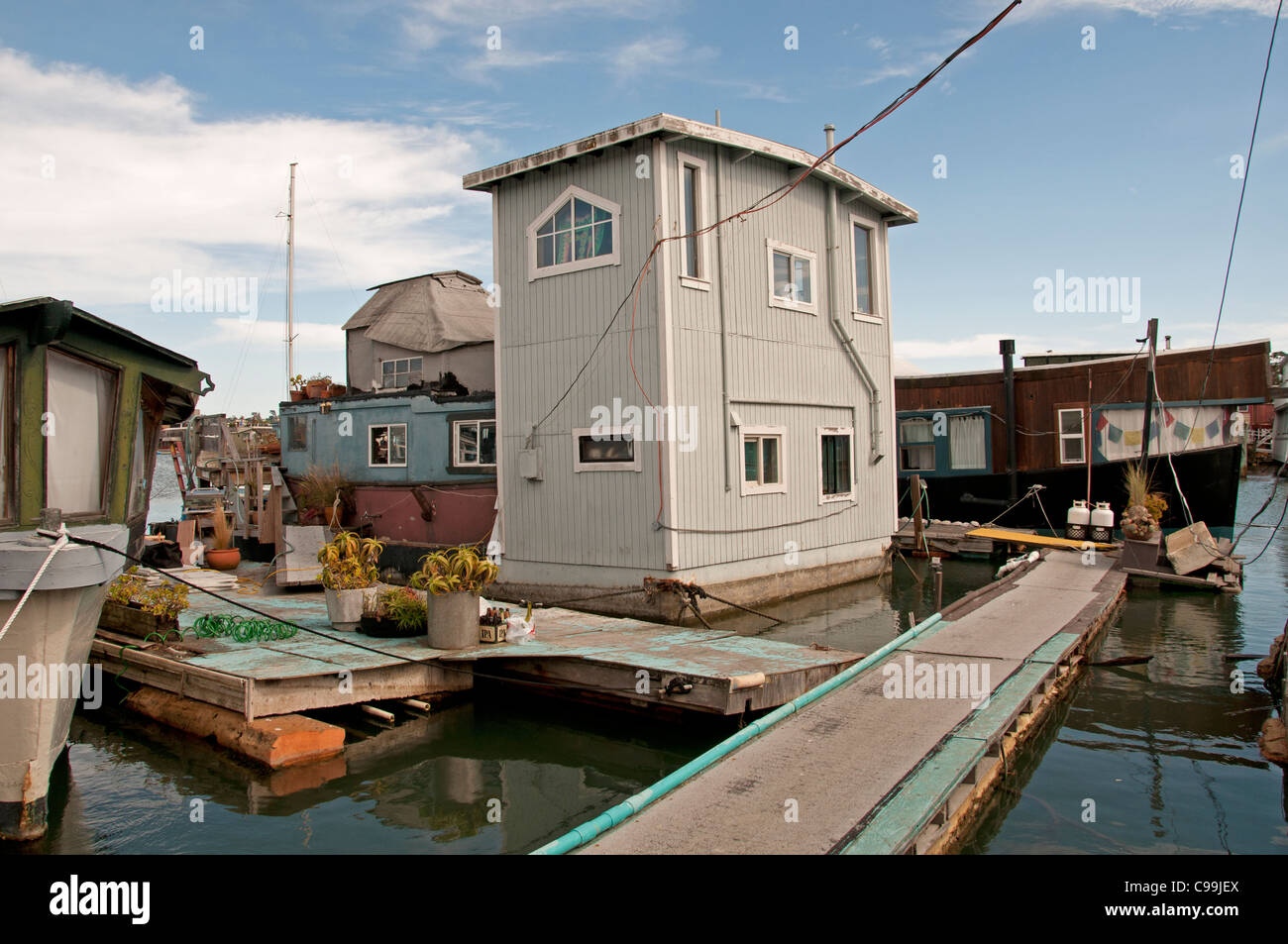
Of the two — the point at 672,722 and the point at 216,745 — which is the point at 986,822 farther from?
the point at 216,745

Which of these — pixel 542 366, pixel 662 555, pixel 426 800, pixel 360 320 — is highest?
pixel 360 320

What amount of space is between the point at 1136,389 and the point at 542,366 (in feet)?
51.5

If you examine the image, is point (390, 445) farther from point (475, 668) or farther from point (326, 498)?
point (475, 668)

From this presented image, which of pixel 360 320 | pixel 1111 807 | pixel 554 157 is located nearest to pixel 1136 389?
pixel 554 157

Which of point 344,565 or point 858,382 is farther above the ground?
point 858,382

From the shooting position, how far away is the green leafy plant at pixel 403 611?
33.4ft

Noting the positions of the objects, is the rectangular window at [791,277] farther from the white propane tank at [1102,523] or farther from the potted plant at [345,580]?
the white propane tank at [1102,523]

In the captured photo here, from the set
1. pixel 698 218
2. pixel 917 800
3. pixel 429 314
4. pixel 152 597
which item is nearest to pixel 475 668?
pixel 152 597

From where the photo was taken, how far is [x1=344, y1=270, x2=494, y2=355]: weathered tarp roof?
18859 millimetres

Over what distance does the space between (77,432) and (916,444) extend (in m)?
21.7

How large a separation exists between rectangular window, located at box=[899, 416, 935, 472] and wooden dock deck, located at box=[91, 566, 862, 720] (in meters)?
15.7

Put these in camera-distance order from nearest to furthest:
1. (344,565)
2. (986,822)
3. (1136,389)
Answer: (986,822) < (344,565) < (1136,389)

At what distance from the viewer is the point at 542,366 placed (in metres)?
14.0

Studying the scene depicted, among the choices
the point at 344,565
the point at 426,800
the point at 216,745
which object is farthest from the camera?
the point at 344,565
